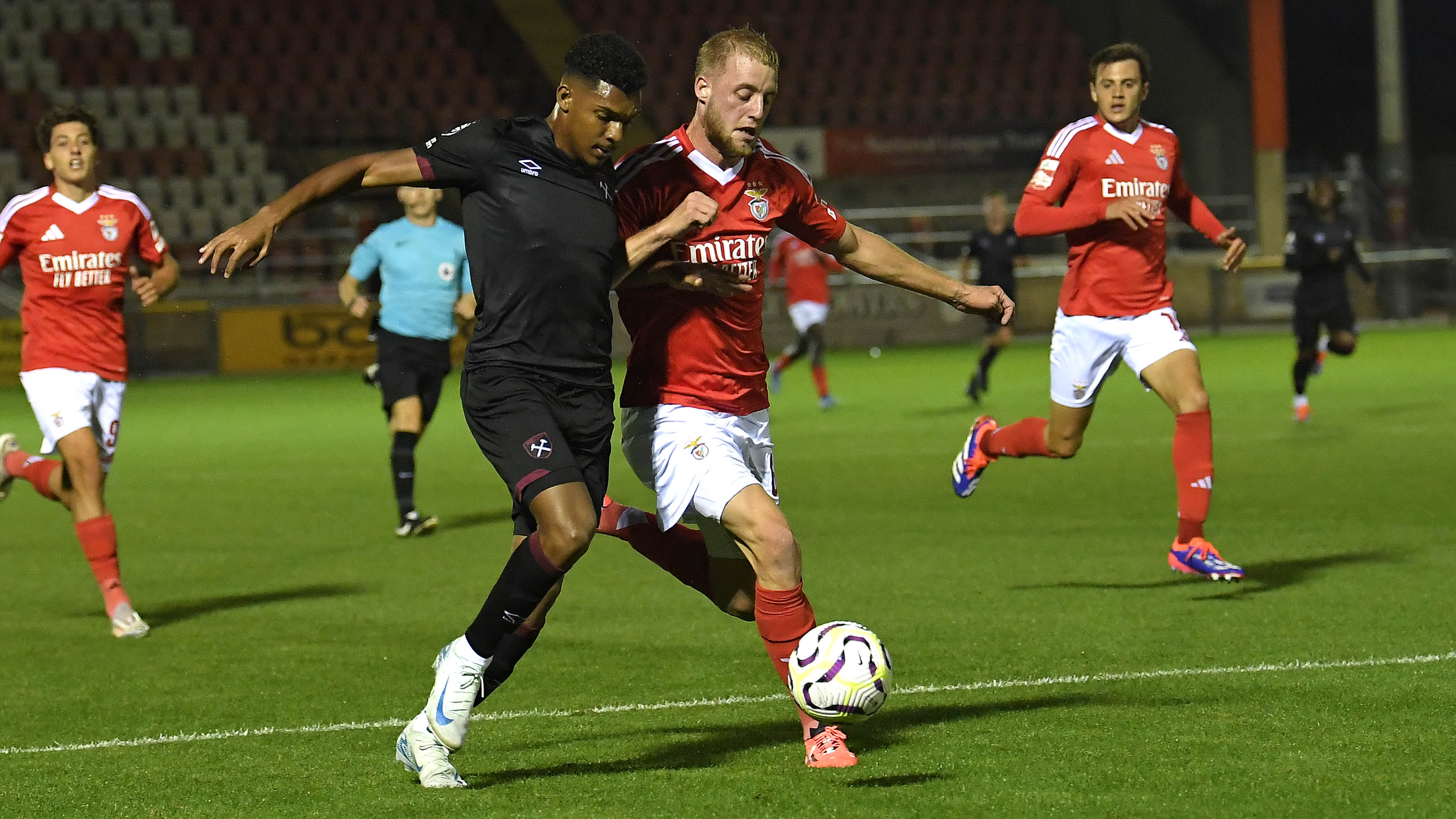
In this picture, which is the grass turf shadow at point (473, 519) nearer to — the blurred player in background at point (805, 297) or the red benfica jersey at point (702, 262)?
the red benfica jersey at point (702, 262)

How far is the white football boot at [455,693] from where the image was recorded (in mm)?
4539

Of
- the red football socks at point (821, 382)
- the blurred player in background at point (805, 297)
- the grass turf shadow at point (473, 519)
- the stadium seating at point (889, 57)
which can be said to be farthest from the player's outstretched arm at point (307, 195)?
the stadium seating at point (889, 57)

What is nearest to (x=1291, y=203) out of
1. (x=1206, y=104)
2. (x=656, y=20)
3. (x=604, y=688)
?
(x=1206, y=104)

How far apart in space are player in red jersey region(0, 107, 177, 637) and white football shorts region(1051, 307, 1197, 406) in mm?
4005

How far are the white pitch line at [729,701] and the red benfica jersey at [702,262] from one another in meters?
1.13

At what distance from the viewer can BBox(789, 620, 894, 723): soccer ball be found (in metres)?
4.39

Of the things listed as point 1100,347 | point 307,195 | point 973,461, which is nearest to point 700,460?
point 307,195

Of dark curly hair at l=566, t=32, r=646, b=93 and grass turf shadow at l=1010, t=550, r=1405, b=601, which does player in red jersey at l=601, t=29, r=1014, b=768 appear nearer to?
dark curly hair at l=566, t=32, r=646, b=93

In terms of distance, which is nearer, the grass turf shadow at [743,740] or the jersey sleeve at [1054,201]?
the grass turf shadow at [743,740]

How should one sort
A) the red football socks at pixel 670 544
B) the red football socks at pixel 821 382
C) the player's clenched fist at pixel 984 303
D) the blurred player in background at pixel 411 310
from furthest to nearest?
the red football socks at pixel 821 382 → the blurred player in background at pixel 411 310 → the red football socks at pixel 670 544 → the player's clenched fist at pixel 984 303

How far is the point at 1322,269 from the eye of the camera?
15.7 m

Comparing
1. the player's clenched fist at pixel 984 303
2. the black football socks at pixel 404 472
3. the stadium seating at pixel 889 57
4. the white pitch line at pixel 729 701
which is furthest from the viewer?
the stadium seating at pixel 889 57

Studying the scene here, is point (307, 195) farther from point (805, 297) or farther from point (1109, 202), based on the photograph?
point (805, 297)

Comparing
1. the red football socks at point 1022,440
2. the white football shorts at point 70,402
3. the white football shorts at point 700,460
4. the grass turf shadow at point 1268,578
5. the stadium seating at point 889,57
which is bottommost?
the grass turf shadow at point 1268,578
